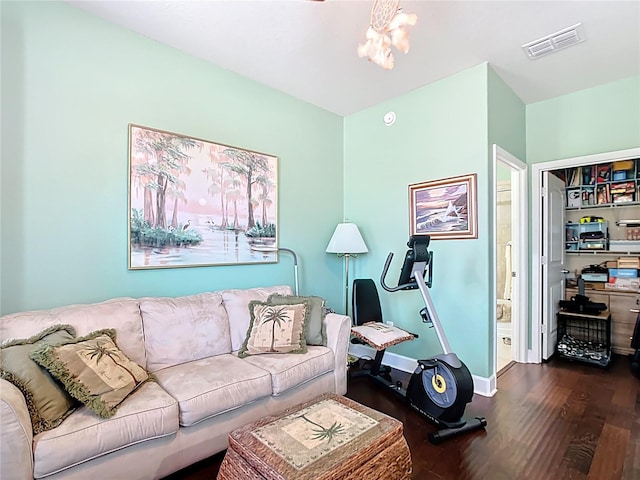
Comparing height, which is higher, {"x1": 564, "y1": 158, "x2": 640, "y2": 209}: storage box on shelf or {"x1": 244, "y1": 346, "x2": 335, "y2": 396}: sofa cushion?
{"x1": 564, "y1": 158, "x2": 640, "y2": 209}: storage box on shelf

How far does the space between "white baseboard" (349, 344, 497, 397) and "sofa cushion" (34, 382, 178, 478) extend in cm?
231

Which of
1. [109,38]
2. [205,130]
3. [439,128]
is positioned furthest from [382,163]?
[109,38]

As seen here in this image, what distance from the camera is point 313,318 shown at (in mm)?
2625

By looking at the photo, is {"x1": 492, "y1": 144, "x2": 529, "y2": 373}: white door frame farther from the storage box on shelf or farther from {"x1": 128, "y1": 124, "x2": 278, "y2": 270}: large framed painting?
{"x1": 128, "y1": 124, "x2": 278, "y2": 270}: large framed painting

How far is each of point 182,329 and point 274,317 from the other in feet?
2.09

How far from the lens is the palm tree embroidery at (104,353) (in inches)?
65.9

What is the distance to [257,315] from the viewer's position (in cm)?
252

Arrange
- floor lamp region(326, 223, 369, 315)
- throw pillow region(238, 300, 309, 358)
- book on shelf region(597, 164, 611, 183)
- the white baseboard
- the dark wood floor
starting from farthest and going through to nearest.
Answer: book on shelf region(597, 164, 611, 183)
floor lamp region(326, 223, 369, 315)
the white baseboard
throw pillow region(238, 300, 309, 358)
the dark wood floor

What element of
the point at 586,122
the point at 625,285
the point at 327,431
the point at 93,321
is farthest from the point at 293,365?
the point at 625,285

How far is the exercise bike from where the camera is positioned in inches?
86.4

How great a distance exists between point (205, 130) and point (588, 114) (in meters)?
3.72

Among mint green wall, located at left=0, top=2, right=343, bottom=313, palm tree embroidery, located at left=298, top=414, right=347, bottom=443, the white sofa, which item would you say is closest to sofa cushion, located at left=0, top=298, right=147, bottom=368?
the white sofa

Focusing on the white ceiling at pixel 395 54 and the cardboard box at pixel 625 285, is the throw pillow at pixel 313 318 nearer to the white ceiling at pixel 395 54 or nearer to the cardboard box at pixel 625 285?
the white ceiling at pixel 395 54

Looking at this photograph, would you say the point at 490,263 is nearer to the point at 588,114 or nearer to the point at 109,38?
the point at 588,114
